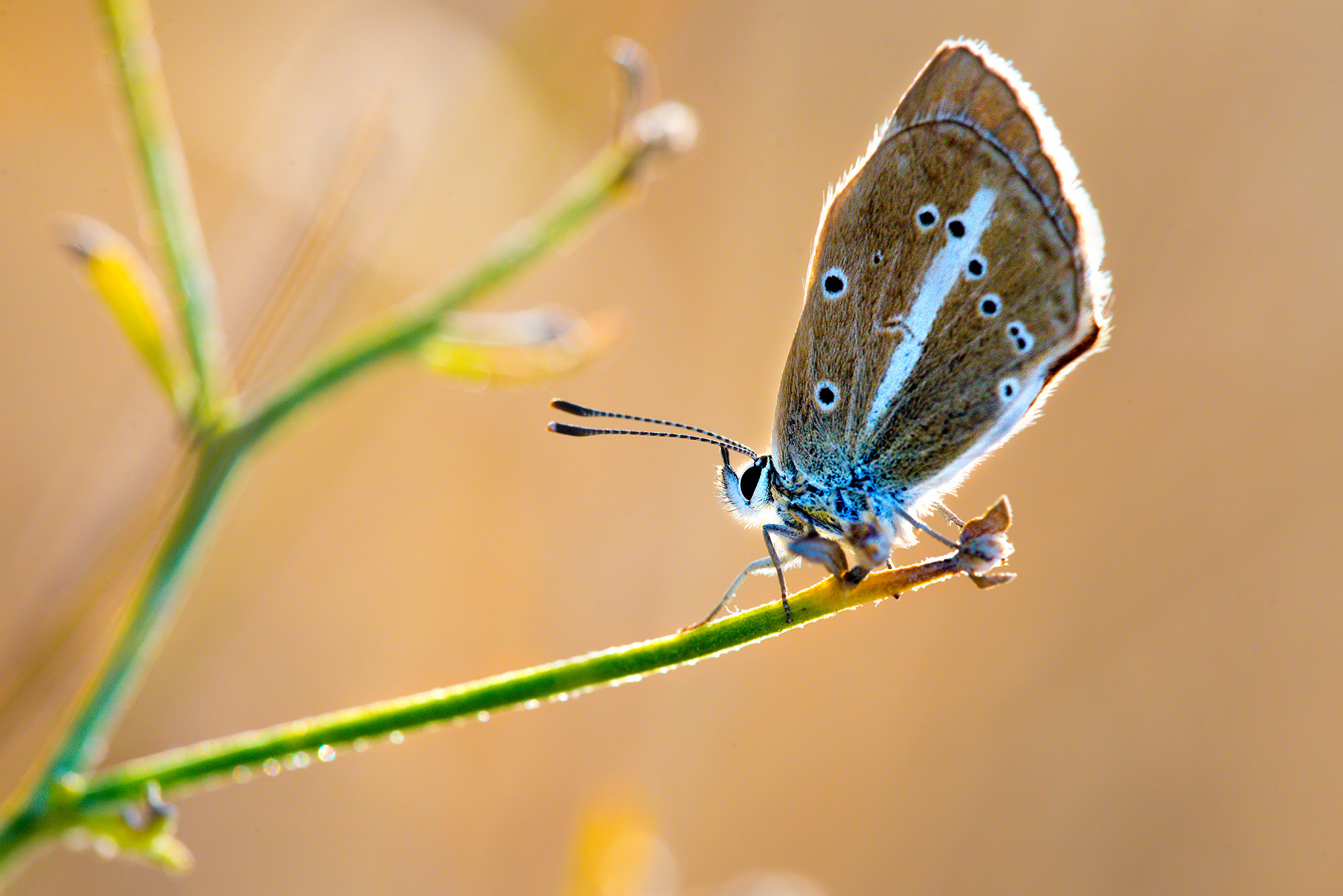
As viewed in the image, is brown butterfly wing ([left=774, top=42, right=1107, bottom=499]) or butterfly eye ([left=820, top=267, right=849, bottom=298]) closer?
brown butterfly wing ([left=774, top=42, right=1107, bottom=499])

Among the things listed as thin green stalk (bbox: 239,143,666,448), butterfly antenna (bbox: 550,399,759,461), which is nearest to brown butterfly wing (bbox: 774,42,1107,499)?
butterfly antenna (bbox: 550,399,759,461)


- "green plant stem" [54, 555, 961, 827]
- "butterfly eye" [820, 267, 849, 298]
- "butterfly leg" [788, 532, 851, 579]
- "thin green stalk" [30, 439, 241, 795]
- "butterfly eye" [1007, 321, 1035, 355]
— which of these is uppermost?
"butterfly eye" [820, 267, 849, 298]

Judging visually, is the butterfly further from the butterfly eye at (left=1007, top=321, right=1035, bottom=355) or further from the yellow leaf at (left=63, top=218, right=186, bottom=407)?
the yellow leaf at (left=63, top=218, right=186, bottom=407)

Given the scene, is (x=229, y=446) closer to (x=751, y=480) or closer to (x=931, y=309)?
(x=751, y=480)

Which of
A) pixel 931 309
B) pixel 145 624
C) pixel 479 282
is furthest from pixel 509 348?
pixel 931 309

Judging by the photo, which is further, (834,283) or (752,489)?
(752,489)

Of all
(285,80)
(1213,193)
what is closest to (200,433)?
(285,80)

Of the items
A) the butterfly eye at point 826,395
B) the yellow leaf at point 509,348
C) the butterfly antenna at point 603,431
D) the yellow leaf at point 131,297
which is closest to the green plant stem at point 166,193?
the yellow leaf at point 131,297

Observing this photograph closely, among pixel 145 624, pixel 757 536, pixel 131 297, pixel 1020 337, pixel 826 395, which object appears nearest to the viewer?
pixel 145 624

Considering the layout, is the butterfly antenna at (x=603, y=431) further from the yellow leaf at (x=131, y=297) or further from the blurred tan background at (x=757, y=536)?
the blurred tan background at (x=757, y=536)
